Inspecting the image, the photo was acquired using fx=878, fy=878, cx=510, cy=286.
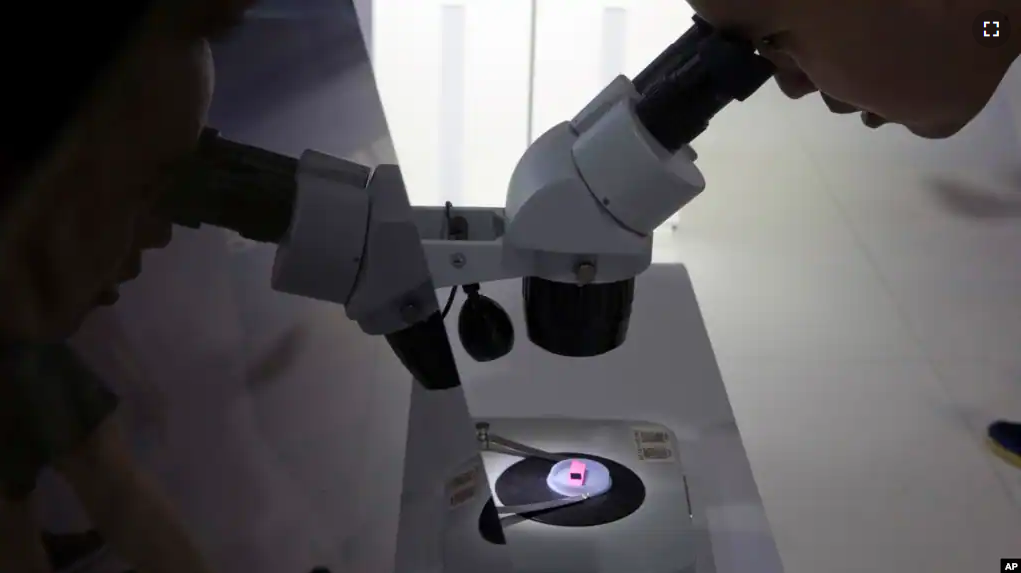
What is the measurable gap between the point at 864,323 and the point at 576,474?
71 centimetres

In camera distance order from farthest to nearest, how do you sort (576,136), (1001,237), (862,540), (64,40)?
(1001,237) → (862,540) → (576,136) → (64,40)

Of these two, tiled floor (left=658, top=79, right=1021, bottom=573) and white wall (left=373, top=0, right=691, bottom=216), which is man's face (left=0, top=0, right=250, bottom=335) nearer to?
tiled floor (left=658, top=79, right=1021, bottom=573)

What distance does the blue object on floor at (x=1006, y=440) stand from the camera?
0.99m

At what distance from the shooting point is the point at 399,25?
4.65ft

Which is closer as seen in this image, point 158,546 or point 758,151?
point 158,546

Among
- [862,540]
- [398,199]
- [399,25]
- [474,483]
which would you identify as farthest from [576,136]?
[399,25]

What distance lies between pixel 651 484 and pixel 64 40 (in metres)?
0.59

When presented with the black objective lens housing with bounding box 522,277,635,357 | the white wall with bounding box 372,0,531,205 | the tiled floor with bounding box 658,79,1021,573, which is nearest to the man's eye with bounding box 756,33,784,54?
the black objective lens housing with bounding box 522,277,635,357

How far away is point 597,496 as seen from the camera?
679 millimetres

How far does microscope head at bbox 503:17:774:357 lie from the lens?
1.50 feet

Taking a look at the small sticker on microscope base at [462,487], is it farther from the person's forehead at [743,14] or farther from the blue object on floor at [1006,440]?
the blue object on floor at [1006,440]

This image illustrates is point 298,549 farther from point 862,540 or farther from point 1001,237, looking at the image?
point 1001,237

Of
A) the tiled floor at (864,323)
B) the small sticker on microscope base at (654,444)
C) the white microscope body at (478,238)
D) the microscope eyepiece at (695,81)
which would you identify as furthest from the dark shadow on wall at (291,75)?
the tiled floor at (864,323)

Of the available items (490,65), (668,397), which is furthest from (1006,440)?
(490,65)
